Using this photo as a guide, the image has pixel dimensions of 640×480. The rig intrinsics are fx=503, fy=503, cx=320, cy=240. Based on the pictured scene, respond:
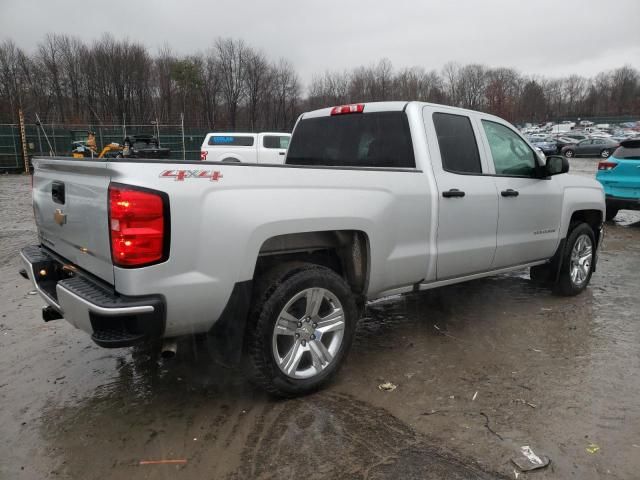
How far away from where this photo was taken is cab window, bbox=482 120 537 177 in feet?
15.0

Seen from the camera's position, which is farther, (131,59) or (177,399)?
(131,59)

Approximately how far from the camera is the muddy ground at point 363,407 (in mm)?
2625

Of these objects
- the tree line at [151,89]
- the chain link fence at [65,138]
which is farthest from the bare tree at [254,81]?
the chain link fence at [65,138]

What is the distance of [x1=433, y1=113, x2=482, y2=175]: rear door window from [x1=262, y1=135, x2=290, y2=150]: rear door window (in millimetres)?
16342

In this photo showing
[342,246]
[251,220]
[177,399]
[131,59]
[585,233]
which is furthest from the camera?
[131,59]

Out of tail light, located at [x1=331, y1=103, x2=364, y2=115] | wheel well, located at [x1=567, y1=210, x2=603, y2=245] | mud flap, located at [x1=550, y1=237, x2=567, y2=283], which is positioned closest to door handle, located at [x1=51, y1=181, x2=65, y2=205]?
tail light, located at [x1=331, y1=103, x2=364, y2=115]

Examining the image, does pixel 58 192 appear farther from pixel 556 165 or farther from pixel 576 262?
pixel 576 262

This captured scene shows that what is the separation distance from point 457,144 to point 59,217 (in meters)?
3.04

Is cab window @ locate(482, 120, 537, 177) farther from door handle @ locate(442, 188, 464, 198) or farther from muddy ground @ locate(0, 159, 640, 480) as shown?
muddy ground @ locate(0, 159, 640, 480)

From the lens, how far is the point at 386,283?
11.9 ft

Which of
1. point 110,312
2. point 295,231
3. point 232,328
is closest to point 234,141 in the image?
point 295,231

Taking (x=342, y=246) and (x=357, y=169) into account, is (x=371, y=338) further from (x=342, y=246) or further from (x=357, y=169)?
(x=357, y=169)

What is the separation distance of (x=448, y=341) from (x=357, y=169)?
1.84 metres

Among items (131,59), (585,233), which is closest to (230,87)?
(131,59)
